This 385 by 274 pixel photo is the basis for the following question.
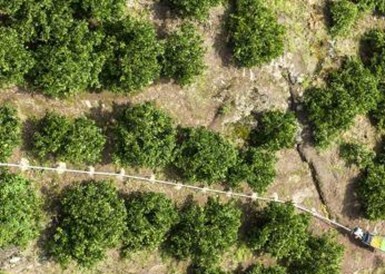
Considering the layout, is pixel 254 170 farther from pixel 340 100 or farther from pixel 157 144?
pixel 340 100

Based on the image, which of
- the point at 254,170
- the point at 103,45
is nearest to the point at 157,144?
the point at 103,45

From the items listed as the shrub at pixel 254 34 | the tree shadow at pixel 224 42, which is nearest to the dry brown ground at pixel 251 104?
the tree shadow at pixel 224 42

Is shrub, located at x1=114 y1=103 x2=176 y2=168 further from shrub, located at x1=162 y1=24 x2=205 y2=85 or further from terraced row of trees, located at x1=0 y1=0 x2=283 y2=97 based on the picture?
shrub, located at x1=162 y1=24 x2=205 y2=85

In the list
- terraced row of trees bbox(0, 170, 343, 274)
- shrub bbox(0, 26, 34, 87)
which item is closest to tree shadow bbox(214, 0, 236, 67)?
terraced row of trees bbox(0, 170, 343, 274)

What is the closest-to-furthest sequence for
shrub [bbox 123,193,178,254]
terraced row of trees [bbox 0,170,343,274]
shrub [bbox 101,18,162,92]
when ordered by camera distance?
terraced row of trees [bbox 0,170,343,274], shrub [bbox 101,18,162,92], shrub [bbox 123,193,178,254]

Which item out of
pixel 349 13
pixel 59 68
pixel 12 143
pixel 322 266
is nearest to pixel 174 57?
pixel 59 68

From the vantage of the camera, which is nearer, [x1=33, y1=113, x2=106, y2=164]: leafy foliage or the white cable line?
[x1=33, y1=113, x2=106, y2=164]: leafy foliage

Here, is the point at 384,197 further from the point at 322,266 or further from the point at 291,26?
the point at 291,26

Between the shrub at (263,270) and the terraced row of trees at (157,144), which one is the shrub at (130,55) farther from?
the shrub at (263,270)
